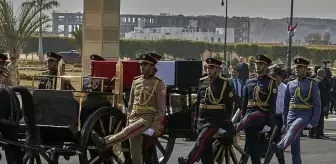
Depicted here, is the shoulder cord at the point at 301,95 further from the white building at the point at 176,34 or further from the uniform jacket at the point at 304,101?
the white building at the point at 176,34

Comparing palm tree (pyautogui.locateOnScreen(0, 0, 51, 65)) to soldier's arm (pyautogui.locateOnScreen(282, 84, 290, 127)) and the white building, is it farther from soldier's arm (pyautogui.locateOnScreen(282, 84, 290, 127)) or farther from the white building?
the white building

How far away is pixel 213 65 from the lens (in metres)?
11.4

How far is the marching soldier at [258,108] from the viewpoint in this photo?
470 inches

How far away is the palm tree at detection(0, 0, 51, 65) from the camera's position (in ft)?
136

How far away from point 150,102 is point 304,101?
8.05ft

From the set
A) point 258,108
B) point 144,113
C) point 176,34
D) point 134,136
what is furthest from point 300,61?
point 176,34

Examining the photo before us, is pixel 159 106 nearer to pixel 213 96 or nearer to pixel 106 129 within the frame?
pixel 213 96

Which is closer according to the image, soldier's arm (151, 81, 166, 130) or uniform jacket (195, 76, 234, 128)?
soldier's arm (151, 81, 166, 130)

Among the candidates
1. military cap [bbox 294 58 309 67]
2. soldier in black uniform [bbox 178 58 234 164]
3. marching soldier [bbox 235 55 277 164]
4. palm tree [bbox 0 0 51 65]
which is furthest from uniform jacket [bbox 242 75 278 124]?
palm tree [bbox 0 0 51 65]

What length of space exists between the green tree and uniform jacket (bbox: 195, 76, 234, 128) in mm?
29214

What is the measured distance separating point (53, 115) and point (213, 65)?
2263mm

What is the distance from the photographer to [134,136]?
10.9m

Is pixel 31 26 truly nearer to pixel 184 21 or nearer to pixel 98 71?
pixel 98 71

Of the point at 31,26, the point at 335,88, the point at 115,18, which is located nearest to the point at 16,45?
the point at 31,26
